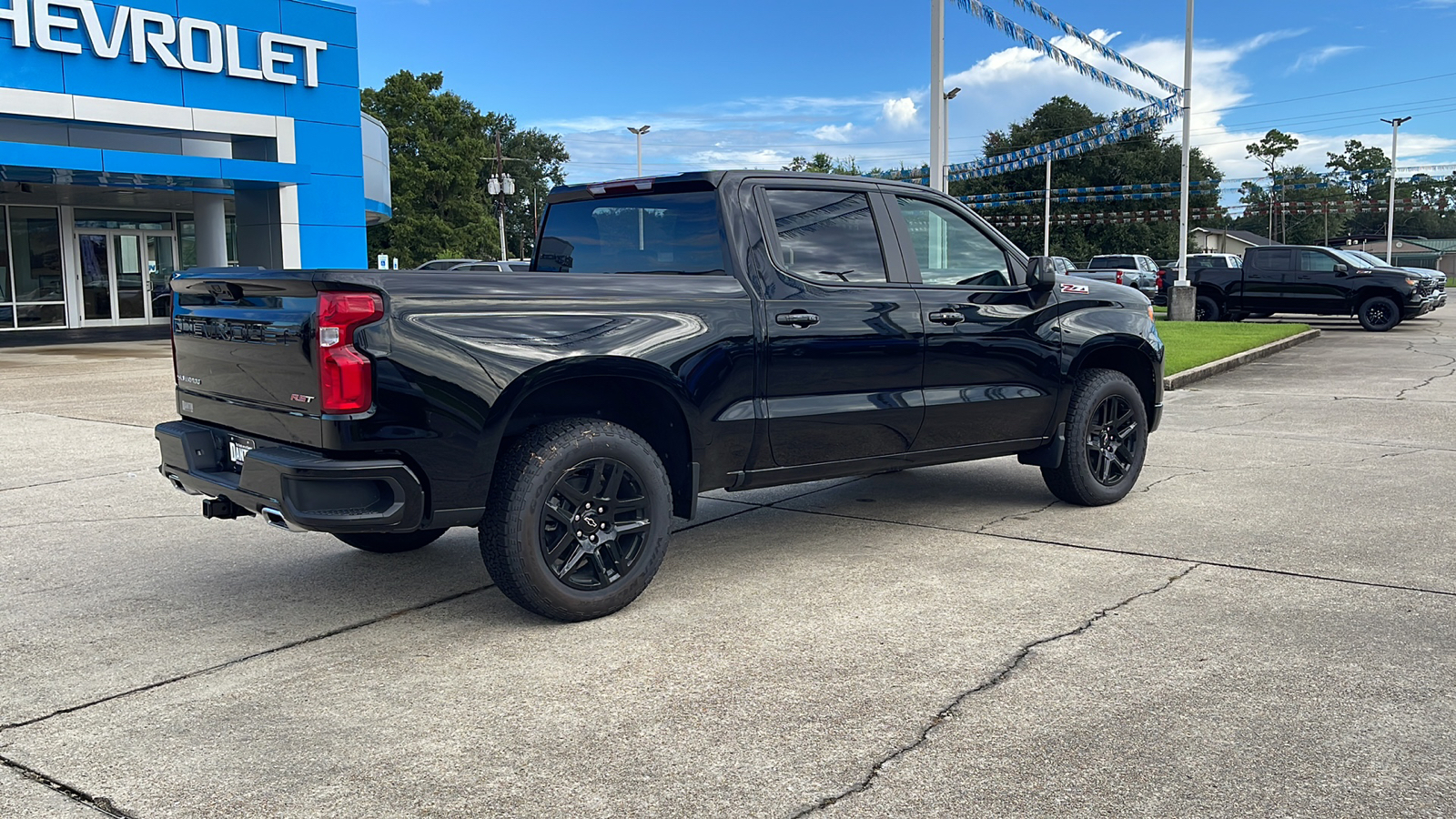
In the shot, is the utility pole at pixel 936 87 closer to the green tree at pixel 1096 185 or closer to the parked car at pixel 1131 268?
the parked car at pixel 1131 268

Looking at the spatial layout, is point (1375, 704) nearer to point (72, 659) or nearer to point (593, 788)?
point (593, 788)

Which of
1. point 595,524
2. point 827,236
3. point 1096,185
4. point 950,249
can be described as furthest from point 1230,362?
point 1096,185

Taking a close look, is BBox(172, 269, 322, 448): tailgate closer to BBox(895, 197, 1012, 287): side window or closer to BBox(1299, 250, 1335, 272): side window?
BBox(895, 197, 1012, 287): side window

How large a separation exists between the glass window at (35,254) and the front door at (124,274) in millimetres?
585

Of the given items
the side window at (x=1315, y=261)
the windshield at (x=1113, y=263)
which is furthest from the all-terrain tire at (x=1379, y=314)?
the windshield at (x=1113, y=263)

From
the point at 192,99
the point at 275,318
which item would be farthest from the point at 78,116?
the point at 275,318

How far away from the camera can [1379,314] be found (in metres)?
24.3

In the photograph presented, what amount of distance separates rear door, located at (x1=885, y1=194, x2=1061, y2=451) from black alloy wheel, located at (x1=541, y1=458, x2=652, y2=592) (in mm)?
1721

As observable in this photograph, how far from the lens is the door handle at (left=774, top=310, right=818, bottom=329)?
5273mm

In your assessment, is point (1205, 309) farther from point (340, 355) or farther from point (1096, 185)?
point (1096, 185)

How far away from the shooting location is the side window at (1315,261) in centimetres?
2466

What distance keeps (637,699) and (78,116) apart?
20902 mm

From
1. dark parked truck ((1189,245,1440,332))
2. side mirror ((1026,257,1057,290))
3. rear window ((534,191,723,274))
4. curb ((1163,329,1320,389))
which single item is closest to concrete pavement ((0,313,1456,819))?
side mirror ((1026,257,1057,290))

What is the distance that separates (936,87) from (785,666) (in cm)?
1355
